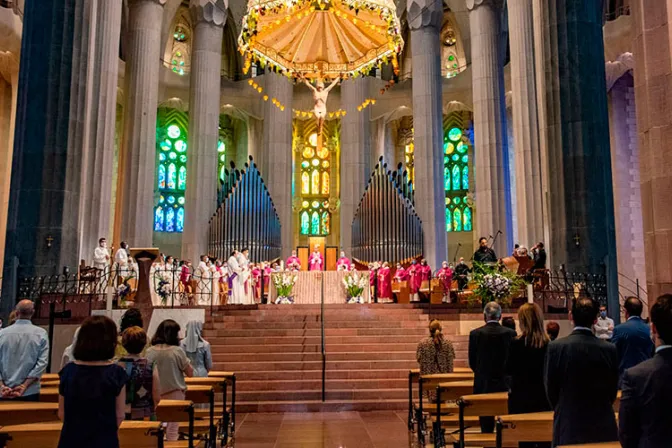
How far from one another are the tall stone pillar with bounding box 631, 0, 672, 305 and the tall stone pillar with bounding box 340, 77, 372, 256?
1917cm

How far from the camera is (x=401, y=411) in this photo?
10289 millimetres

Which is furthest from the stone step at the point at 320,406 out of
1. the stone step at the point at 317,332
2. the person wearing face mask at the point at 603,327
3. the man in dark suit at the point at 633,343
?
A: the man in dark suit at the point at 633,343

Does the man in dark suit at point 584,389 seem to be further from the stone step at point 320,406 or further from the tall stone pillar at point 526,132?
the tall stone pillar at point 526,132

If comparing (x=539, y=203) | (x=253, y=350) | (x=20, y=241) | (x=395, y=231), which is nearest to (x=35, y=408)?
(x=253, y=350)

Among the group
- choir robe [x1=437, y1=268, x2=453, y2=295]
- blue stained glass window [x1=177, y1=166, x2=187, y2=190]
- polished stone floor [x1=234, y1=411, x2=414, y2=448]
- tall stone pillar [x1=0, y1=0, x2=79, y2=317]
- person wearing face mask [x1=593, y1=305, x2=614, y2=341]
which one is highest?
blue stained glass window [x1=177, y1=166, x2=187, y2=190]

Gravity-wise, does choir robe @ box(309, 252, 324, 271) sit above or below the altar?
above

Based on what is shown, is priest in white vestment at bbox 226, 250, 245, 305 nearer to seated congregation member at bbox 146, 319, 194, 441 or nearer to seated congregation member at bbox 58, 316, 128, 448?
seated congregation member at bbox 146, 319, 194, 441

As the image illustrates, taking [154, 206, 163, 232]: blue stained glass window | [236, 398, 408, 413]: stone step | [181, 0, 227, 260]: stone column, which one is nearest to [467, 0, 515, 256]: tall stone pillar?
[181, 0, 227, 260]: stone column

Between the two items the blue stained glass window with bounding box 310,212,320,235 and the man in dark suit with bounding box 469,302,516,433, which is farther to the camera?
the blue stained glass window with bounding box 310,212,320,235

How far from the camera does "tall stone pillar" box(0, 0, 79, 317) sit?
13.7m

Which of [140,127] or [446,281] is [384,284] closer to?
[446,281]

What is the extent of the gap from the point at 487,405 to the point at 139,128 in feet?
65.6

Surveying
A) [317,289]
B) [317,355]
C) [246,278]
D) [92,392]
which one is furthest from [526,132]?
[92,392]

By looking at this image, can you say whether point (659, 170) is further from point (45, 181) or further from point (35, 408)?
point (45, 181)
